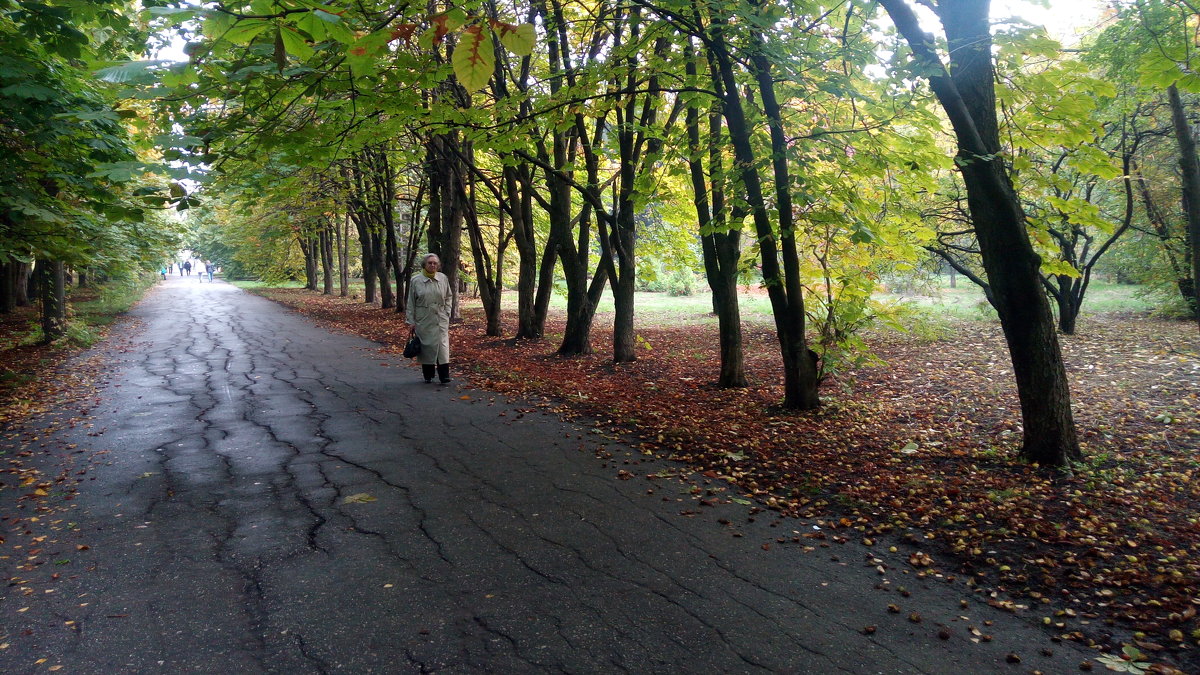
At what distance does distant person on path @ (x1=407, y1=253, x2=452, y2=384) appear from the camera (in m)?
9.66

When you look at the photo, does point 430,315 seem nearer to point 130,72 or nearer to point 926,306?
point 130,72

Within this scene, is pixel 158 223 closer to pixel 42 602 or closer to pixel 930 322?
pixel 42 602

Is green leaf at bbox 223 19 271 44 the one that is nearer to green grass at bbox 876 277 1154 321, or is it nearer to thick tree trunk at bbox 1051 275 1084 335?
green grass at bbox 876 277 1154 321

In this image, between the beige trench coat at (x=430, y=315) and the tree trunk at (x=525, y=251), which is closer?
the beige trench coat at (x=430, y=315)

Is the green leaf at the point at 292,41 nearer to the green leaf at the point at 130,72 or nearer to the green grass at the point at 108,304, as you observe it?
the green leaf at the point at 130,72

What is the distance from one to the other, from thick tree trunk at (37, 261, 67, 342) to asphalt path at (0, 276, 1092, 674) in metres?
8.73

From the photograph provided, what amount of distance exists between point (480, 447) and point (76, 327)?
536 inches

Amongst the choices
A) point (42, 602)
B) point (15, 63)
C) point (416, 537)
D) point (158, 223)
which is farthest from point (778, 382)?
point (158, 223)

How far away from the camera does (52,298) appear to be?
13805 millimetres

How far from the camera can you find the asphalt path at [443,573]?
2959 millimetres

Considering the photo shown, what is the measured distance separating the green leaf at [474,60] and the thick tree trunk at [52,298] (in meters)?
15.2

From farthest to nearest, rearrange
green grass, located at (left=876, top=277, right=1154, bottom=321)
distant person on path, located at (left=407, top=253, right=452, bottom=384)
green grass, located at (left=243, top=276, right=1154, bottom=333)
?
green grass, located at (left=243, top=276, right=1154, bottom=333) < green grass, located at (left=876, top=277, right=1154, bottom=321) < distant person on path, located at (left=407, top=253, right=452, bottom=384)

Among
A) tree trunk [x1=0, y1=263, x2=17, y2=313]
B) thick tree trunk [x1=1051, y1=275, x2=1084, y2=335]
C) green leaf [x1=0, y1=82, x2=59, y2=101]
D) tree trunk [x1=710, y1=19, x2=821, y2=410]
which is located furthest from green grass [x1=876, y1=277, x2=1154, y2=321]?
tree trunk [x1=0, y1=263, x2=17, y2=313]

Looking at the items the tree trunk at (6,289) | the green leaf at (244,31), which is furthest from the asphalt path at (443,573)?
the tree trunk at (6,289)
